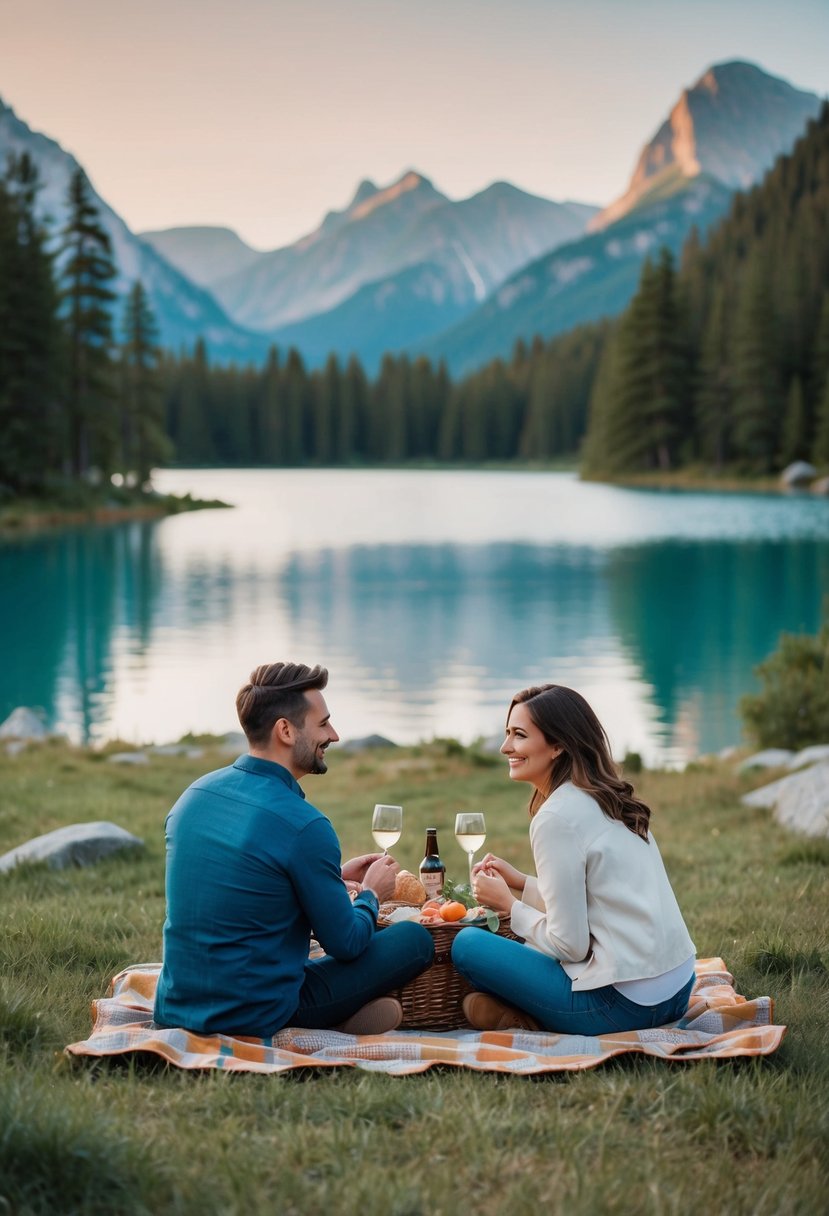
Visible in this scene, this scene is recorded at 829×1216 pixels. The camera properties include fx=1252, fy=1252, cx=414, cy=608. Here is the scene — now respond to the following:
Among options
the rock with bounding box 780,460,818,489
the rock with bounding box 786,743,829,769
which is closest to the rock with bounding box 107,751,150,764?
→ the rock with bounding box 786,743,829,769

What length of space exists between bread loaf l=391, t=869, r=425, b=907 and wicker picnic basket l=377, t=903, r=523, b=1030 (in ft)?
1.56

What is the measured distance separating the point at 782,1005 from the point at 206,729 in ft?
41.2

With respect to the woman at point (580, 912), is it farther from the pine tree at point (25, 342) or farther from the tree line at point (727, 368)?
the tree line at point (727, 368)

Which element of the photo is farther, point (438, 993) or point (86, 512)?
point (86, 512)

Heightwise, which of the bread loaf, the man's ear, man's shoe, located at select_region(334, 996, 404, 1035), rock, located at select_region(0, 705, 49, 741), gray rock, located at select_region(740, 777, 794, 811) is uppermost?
the man's ear

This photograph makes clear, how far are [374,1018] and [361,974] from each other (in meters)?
0.21

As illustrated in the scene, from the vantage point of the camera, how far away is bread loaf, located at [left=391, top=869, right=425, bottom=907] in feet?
16.5

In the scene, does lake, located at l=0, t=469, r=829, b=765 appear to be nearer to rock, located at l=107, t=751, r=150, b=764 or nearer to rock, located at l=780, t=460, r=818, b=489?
rock, located at l=107, t=751, r=150, b=764

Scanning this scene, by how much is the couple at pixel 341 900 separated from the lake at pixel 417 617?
8968 mm

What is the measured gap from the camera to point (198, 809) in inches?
161

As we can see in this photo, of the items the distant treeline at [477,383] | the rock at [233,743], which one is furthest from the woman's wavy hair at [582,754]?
the distant treeline at [477,383]

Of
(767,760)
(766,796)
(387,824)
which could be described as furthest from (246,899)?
(767,760)

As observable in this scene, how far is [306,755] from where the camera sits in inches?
162

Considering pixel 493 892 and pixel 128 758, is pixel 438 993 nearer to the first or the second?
pixel 493 892
